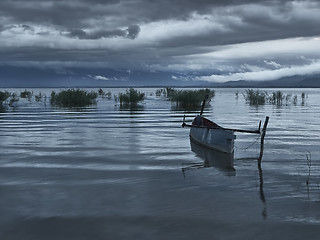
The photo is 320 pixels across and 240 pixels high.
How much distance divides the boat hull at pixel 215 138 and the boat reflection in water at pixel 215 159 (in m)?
0.23

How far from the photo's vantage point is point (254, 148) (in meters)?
18.3

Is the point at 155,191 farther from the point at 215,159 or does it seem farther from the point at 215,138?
the point at 215,138

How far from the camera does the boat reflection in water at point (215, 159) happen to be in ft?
45.3

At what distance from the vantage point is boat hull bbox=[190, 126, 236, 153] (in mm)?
16312

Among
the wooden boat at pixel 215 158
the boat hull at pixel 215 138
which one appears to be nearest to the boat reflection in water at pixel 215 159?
the wooden boat at pixel 215 158

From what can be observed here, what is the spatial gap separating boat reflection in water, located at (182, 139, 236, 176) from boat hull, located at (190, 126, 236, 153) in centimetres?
23

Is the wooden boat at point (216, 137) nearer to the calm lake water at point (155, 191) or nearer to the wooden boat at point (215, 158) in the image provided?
the wooden boat at point (215, 158)

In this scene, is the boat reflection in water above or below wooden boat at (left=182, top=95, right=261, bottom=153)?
below

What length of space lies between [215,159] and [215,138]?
6.22 ft

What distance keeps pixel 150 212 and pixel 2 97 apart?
55305 mm

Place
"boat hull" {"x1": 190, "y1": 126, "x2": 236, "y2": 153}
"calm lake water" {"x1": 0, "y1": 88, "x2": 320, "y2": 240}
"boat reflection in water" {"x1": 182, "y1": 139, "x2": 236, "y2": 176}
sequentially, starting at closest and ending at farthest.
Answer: "calm lake water" {"x1": 0, "y1": 88, "x2": 320, "y2": 240}
"boat reflection in water" {"x1": 182, "y1": 139, "x2": 236, "y2": 176}
"boat hull" {"x1": 190, "y1": 126, "x2": 236, "y2": 153}

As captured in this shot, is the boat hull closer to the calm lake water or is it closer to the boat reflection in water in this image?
the boat reflection in water

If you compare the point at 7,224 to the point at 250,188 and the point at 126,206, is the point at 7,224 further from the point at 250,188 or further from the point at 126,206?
the point at 250,188

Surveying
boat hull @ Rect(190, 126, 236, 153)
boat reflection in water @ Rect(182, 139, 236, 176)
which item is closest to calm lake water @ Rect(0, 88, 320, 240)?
boat reflection in water @ Rect(182, 139, 236, 176)
